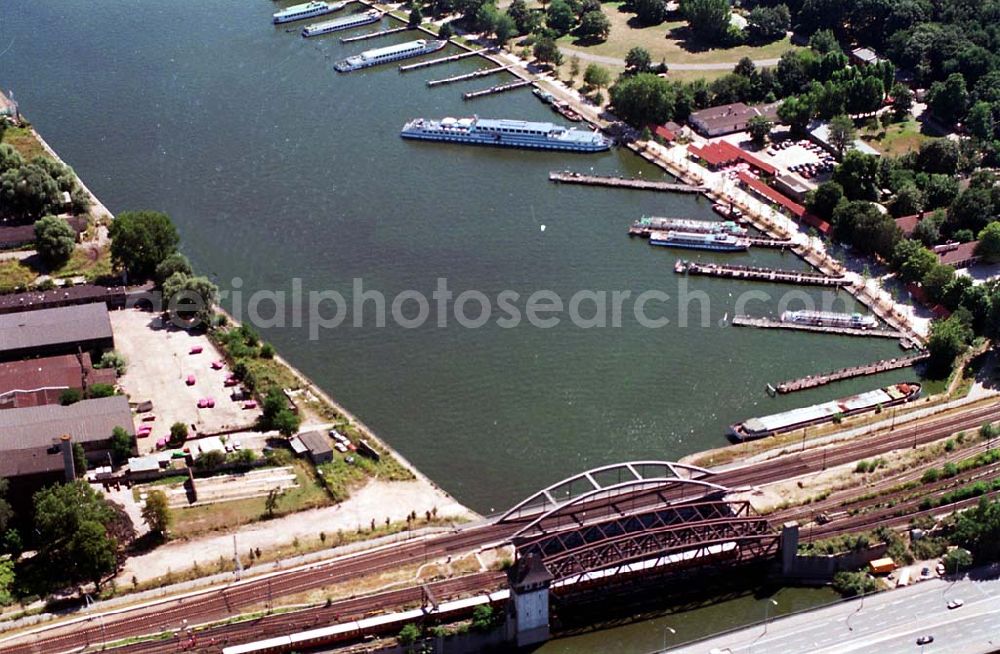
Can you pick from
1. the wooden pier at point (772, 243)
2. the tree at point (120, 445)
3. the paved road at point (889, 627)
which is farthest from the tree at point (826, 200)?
the tree at point (120, 445)

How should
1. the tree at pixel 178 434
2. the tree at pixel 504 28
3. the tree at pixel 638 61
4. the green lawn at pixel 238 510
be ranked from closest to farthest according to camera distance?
the green lawn at pixel 238 510 < the tree at pixel 178 434 < the tree at pixel 638 61 < the tree at pixel 504 28

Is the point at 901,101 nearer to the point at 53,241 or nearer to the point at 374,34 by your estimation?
the point at 374,34

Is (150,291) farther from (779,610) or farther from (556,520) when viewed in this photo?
(779,610)

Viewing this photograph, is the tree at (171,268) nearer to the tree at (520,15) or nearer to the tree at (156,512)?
the tree at (156,512)

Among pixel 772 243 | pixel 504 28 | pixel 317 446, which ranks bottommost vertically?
pixel 317 446

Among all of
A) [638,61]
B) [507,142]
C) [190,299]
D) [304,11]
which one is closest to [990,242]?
[507,142]

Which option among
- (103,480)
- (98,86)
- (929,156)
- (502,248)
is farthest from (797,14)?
(103,480)
